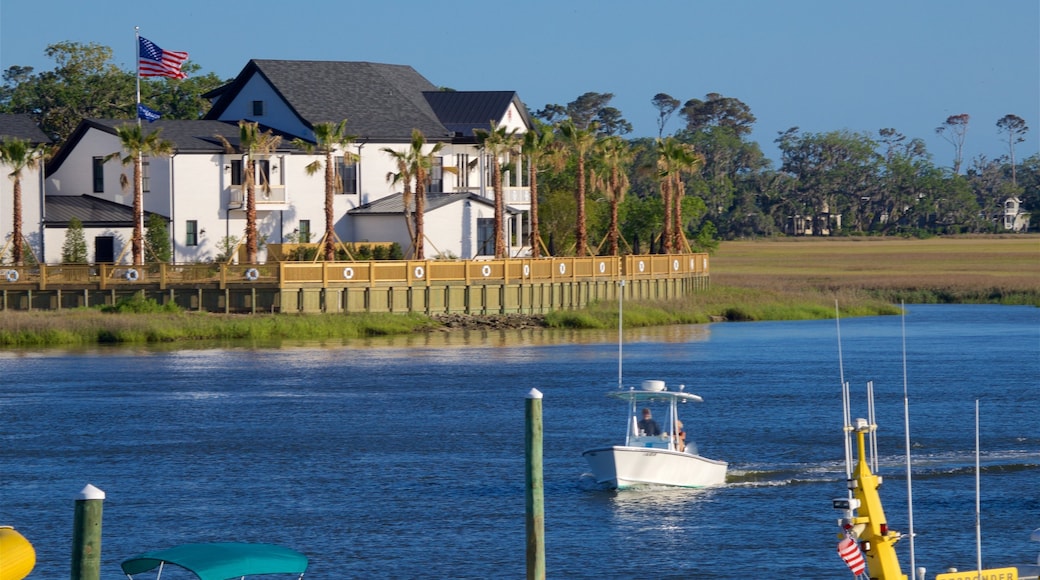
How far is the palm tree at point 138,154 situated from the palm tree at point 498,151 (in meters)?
15.2

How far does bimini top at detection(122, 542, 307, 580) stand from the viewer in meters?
20.5

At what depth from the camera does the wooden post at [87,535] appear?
54.9 ft

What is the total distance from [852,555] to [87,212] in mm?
64531

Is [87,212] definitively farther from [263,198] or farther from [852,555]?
[852,555]

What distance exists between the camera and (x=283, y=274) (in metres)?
68.9

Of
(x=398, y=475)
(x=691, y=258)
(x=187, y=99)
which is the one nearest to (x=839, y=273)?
(x=691, y=258)

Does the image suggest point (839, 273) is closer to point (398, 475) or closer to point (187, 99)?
point (187, 99)

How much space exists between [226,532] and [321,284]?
39.5 meters

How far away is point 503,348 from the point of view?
6712cm

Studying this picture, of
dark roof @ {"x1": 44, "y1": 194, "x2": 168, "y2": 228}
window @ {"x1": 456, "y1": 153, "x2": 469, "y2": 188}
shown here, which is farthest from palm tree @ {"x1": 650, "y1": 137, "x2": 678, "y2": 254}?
dark roof @ {"x1": 44, "y1": 194, "x2": 168, "y2": 228}

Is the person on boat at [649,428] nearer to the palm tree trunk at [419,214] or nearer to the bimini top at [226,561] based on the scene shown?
the bimini top at [226,561]

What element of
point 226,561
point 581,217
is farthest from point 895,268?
point 226,561

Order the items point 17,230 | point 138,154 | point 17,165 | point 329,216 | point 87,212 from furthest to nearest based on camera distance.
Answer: point 87,212, point 329,216, point 17,165, point 138,154, point 17,230

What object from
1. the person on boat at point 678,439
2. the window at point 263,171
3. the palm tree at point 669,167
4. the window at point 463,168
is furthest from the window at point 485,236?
the person on boat at point 678,439
